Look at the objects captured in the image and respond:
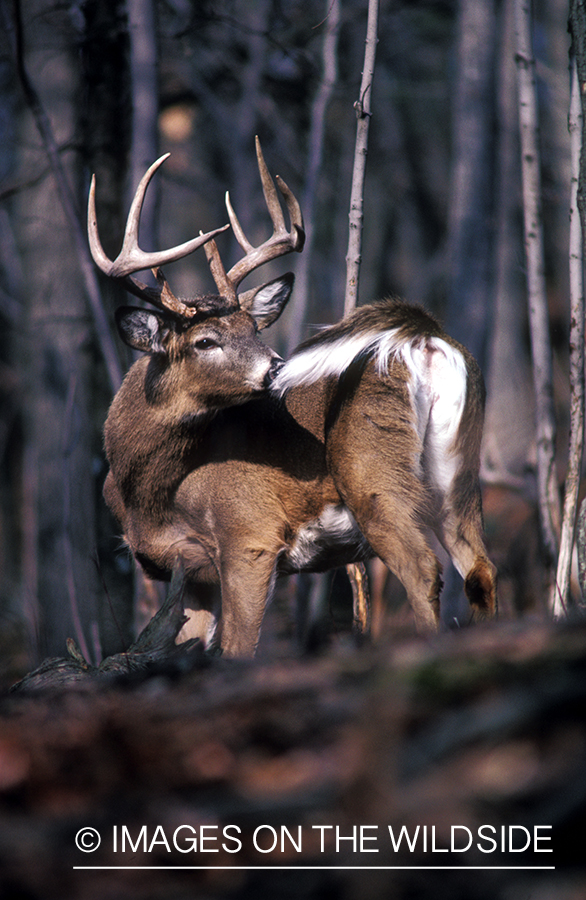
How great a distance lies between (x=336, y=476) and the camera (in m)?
4.65

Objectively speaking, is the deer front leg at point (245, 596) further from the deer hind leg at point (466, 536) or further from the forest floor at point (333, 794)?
the forest floor at point (333, 794)

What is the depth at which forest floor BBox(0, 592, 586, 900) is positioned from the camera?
4.04 ft

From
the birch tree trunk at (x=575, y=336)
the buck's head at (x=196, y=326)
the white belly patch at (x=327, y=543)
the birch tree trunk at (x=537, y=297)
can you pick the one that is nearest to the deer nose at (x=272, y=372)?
the buck's head at (x=196, y=326)

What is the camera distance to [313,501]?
192 inches

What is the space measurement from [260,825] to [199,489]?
3.72 m

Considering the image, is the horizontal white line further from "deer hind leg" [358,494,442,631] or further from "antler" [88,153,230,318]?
"antler" [88,153,230,318]

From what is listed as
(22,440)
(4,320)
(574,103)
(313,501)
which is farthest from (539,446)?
(22,440)

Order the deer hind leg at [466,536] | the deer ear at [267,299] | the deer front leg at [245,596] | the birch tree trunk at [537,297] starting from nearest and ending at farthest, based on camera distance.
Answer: the deer hind leg at [466,536]
the deer front leg at [245,596]
the deer ear at [267,299]
the birch tree trunk at [537,297]

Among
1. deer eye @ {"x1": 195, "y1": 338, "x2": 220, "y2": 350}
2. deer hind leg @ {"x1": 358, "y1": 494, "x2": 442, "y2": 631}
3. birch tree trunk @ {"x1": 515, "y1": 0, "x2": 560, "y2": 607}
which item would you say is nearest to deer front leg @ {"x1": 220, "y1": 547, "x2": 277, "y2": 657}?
deer hind leg @ {"x1": 358, "y1": 494, "x2": 442, "y2": 631}

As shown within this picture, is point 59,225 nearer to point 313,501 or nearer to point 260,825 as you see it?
point 313,501

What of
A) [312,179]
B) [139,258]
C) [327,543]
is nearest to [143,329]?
[139,258]

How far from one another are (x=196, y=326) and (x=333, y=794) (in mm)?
4007

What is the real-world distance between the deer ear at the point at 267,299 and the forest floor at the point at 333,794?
157 inches

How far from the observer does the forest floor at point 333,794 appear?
123cm
